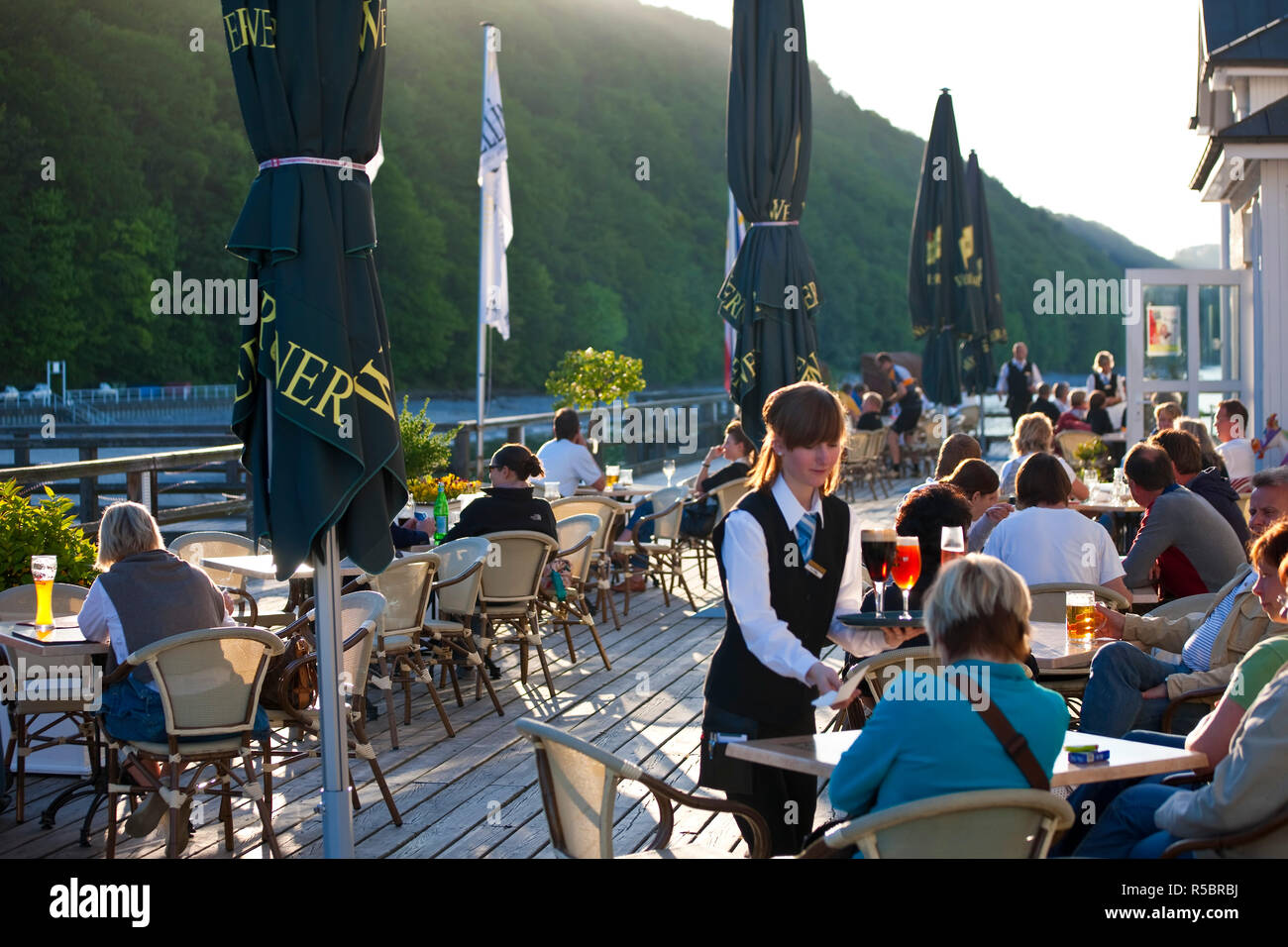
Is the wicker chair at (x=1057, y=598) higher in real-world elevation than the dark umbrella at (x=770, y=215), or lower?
lower

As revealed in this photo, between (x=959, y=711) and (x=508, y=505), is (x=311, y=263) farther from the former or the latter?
(x=508, y=505)

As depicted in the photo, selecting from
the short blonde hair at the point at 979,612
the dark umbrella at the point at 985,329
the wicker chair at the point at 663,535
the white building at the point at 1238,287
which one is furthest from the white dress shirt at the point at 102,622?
the dark umbrella at the point at 985,329

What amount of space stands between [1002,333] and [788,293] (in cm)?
1011

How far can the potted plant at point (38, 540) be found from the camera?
580cm

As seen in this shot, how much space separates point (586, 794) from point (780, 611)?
0.68 m

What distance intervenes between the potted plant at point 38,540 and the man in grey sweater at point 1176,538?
14.9 ft

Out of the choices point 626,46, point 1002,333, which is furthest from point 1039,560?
point 626,46

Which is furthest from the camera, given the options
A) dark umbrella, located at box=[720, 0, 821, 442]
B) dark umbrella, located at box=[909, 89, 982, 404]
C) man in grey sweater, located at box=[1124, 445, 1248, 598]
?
dark umbrella, located at box=[909, 89, 982, 404]

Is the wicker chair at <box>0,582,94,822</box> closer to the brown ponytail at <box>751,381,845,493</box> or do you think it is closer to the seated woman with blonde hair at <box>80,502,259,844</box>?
the seated woman with blonde hair at <box>80,502,259,844</box>

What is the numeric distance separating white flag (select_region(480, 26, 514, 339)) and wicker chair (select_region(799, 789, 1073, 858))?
9.69m

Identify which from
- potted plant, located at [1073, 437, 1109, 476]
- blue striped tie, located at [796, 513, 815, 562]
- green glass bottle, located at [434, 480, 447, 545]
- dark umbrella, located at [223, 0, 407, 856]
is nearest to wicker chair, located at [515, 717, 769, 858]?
blue striped tie, located at [796, 513, 815, 562]

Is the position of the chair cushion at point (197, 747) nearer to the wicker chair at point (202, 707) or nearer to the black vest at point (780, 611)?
the wicker chair at point (202, 707)

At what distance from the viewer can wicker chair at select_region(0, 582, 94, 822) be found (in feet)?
16.2
